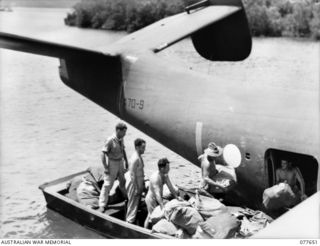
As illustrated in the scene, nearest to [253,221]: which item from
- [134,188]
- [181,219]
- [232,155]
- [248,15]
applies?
[232,155]

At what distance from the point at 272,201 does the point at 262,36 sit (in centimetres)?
2933

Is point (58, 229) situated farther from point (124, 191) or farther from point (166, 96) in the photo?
point (166, 96)

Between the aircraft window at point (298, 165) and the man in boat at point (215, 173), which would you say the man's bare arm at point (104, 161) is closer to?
the man in boat at point (215, 173)

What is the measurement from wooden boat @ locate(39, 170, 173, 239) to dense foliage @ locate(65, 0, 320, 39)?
15.6m

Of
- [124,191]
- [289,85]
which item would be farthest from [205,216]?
[289,85]

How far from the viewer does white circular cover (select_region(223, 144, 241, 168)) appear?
860cm

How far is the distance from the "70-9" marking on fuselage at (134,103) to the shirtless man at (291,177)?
12.2 ft

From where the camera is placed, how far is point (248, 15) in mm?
25953

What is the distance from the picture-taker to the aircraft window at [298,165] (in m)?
8.05

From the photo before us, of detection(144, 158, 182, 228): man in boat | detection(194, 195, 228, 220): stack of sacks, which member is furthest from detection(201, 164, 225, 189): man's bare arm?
detection(144, 158, 182, 228): man in boat

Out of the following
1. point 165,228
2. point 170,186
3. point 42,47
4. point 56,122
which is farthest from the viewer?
point 56,122

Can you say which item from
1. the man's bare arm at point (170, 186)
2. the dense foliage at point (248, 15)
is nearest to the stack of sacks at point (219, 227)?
the man's bare arm at point (170, 186)

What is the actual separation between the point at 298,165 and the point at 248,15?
19.4 meters

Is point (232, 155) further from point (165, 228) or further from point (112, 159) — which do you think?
point (112, 159)
